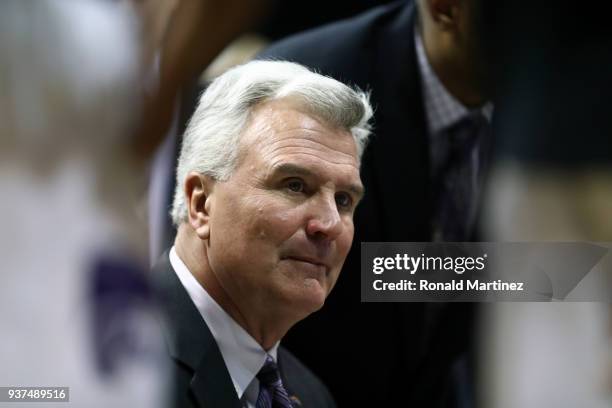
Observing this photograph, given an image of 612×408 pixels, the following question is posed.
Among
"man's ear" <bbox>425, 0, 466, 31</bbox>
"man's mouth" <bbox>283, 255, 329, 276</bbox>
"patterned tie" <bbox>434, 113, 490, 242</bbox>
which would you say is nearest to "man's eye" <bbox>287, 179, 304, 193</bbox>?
"man's mouth" <bbox>283, 255, 329, 276</bbox>

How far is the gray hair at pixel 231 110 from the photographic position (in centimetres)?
147

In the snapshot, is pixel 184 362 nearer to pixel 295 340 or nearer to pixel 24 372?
pixel 295 340

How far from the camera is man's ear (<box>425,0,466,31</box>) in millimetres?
1668

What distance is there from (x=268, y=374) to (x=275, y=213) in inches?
10.6

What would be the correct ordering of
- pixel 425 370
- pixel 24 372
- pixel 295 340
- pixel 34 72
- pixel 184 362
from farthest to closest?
pixel 425 370 < pixel 295 340 < pixel 184 362 < pixel 24 372 < pixel 34 72

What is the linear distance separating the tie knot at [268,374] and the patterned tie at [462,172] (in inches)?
16.2

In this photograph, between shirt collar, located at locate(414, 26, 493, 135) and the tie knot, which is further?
shirt collar, located at locate(414, 26, 493, 135)

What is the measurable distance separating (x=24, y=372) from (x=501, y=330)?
2.94 feet

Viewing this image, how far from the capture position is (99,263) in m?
1.00

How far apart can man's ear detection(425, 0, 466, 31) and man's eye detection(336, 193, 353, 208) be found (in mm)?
377

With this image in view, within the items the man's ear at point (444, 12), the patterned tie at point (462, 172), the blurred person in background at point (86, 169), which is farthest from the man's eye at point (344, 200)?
the blurred person in background at point (86, 169)

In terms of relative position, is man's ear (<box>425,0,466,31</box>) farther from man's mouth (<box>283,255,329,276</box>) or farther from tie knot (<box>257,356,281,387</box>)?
tie knot (<box>257,356,281,387</box>)

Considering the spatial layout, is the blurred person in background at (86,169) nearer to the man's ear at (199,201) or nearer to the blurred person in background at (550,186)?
the man's ear at (199,201)

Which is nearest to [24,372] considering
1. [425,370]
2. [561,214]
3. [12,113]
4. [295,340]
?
[12,113]
